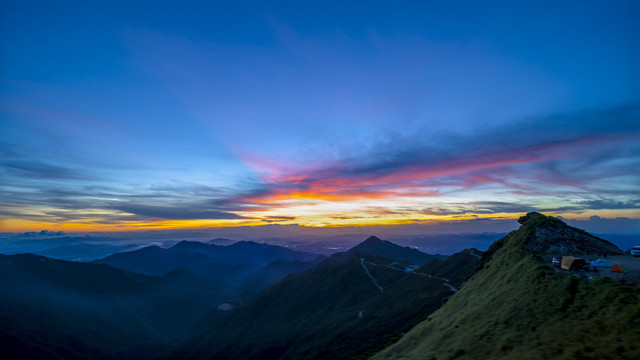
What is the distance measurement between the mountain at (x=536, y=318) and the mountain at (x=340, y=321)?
2924 centimetres

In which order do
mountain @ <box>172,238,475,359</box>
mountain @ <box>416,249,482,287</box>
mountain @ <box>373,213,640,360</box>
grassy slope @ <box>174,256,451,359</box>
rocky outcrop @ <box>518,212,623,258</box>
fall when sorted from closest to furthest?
1. mountain @ <box>373,213,640,360</box>
2. rocky outcrop @ <box>518,212,623,258</box>
3. grassy slope @ <box>174,256,451,359</box>
4. mountain @ <box>172,238,475,359</box>
5. mountain @ <box>416,249,482,287</box>

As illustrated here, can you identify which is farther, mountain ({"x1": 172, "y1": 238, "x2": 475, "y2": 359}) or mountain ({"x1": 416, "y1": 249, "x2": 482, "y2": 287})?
mountain ({"x1": 416, "y1": 249, "x2": 482, "y2": 287})

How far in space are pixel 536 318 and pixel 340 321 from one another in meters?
114

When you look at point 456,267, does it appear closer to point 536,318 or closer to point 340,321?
point 340,321

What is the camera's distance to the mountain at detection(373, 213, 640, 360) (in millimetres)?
26047

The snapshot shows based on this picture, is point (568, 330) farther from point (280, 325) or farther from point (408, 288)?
Answer: point (280, 325)

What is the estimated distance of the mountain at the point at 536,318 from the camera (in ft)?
85.5

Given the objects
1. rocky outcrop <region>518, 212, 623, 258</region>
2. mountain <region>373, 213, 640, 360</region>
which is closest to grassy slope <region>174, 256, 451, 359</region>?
mountain <region>373, 213, 640, 360</region>

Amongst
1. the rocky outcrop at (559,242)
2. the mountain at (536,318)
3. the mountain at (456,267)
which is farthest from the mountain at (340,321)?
the rocky outcrop at (559,242)

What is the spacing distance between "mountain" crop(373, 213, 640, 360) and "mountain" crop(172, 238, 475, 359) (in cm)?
2924

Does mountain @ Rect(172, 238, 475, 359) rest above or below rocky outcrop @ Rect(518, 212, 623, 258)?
below

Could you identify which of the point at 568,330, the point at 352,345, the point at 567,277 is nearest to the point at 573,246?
the point at 567,277

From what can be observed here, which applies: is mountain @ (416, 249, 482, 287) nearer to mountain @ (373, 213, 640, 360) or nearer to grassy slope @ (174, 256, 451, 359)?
grassy slope @ (174, 256, 451, 359)

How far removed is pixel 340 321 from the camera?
438 ft
